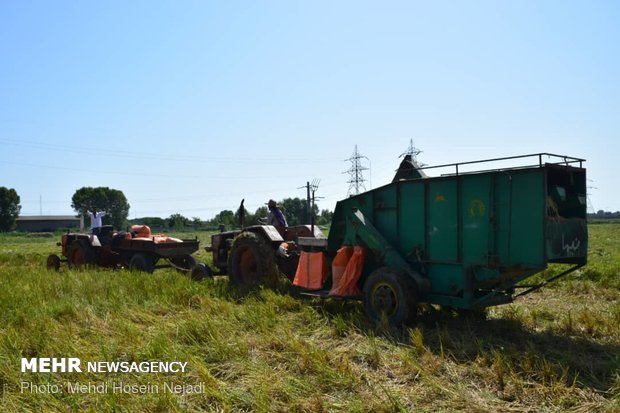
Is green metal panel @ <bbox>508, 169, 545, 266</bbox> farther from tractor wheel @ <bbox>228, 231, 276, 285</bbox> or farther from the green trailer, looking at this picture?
tractor wheel @ <bbox>228, 231, 276, 285</bbox>

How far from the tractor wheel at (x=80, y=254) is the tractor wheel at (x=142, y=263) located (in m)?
1.96

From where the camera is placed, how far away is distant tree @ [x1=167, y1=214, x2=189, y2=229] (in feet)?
267

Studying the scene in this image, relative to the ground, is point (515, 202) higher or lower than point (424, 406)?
higher

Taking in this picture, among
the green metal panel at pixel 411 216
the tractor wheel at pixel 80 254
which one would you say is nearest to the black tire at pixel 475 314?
the green metal panel at pixel 411 216

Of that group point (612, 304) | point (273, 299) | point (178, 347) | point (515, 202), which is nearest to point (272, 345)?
point (178, 347)

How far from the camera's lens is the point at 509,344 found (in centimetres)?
612

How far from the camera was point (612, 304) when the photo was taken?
28.1ft

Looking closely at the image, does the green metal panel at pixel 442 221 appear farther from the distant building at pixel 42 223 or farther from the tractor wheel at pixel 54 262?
the distant building at pixel 42 223

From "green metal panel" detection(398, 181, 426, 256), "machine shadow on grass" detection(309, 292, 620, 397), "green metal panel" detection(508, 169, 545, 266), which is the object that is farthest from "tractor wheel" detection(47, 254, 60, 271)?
"green metal panel" detection(508, 169, 545, 266)

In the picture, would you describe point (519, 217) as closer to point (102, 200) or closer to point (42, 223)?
point (102, 200)

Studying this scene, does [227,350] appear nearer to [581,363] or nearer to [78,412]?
[78,412]

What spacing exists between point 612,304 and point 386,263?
406 cm

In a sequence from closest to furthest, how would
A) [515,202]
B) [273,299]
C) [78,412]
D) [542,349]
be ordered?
[78,412]
[542,349]
[515,202]
[273,299]

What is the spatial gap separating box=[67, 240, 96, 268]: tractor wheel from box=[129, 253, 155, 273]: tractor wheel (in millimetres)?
1964
